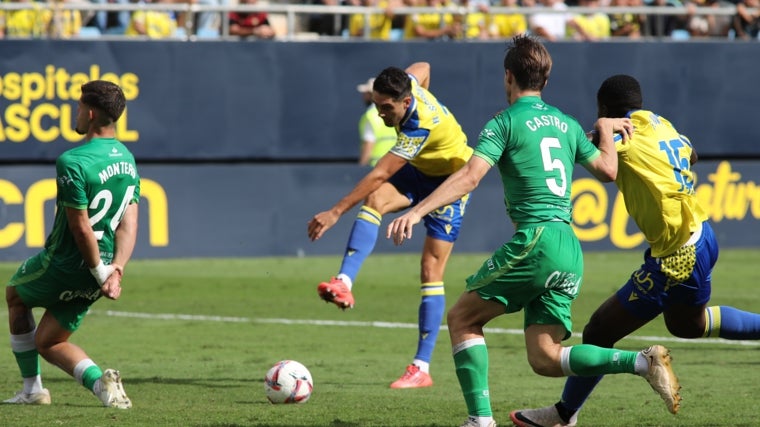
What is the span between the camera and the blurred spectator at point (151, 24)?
17891mm

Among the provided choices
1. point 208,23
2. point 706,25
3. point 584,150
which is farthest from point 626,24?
point 584,150

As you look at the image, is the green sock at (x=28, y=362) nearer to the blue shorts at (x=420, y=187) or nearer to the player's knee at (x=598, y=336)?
the blue shorts at (x=420, y=187)

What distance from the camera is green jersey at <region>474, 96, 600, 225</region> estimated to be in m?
6.79

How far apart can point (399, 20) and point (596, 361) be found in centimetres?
1298

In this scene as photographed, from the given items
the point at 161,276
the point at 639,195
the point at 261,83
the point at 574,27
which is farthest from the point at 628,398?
the point at 574,27

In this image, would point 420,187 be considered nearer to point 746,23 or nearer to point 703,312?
point 703,312

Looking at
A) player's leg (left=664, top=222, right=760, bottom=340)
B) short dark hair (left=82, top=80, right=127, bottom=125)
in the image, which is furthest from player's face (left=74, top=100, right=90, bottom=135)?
player's leg (left=664, top=222, right=760, bottom=340)

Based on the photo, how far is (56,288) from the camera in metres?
7.93

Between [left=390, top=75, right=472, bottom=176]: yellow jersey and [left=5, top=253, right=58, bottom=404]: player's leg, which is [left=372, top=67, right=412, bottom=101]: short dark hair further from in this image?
[left=5, top=253, right=58, bottom=404]: player's leg

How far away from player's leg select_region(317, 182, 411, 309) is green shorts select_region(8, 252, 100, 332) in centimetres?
158

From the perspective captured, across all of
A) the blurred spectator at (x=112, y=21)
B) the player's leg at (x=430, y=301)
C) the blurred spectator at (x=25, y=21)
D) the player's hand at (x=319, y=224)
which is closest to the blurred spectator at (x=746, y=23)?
the blurred spectator at (x=112, y=21)

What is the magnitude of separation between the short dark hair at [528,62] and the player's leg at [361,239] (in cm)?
237

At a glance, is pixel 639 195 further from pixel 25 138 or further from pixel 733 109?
pixel 733 109

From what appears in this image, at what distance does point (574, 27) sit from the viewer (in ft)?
65.1
